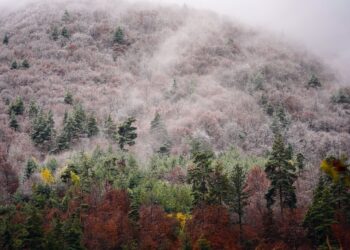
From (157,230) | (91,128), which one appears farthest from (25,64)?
(157,230)

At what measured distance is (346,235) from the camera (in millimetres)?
41406

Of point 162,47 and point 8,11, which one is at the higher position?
point 8,11

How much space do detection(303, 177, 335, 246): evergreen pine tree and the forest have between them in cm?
21

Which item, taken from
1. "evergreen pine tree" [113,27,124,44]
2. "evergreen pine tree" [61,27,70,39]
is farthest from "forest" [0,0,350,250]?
"evergreen pine tree" [61,27,70,39]

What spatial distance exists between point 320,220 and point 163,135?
49136 millimetres

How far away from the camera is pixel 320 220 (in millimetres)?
44438

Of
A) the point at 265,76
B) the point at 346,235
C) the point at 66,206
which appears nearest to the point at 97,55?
the point at 265,76

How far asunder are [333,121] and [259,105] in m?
19.3

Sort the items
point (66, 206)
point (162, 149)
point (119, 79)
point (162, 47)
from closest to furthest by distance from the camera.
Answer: point (66, 206) → point (162, 149) → point (119, 79) → point (162, 47)

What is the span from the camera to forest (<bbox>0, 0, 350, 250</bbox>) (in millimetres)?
47438

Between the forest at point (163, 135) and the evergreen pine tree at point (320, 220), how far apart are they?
0.21 metres

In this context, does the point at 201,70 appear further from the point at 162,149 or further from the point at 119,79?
the point at 162,149

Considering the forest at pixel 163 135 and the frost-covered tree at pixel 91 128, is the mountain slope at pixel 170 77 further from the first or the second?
the frost-covered tree at pixel 91 128

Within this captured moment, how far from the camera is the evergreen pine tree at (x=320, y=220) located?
4372cm
